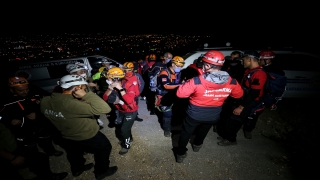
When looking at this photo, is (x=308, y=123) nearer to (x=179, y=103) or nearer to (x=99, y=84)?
(x=179, y=103)

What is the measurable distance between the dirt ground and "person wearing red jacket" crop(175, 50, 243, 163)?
2.55 ft

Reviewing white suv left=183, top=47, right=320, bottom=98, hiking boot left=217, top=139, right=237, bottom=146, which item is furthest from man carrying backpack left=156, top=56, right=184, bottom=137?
white suv left=183, top=47, right=320, bottom=98

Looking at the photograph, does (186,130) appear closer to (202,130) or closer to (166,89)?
(202,130)

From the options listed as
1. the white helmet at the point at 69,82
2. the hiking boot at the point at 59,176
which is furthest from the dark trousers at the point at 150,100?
the white helmet at the point at 69,82

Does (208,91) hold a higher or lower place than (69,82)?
lower

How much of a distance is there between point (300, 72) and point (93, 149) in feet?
23.2

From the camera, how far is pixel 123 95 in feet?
10.2

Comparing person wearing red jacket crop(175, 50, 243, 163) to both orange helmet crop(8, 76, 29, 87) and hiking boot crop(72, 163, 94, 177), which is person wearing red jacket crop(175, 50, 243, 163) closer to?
hiking boot crop(72, 163, 94, 177)

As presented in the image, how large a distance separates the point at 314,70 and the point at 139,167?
6794mm

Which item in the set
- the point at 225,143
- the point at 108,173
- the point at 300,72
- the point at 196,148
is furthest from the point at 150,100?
the point at 300,72

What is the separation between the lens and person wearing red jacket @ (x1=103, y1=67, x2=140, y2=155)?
304 cm

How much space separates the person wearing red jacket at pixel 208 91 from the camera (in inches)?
105

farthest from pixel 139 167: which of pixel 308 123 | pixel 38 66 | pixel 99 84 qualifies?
pixel 38 66

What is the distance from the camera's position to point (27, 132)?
3.07 m
